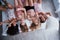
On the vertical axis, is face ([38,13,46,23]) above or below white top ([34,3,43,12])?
below

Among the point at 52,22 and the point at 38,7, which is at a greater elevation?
the point at 38,7

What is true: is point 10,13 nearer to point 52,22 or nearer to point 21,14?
point 21,14

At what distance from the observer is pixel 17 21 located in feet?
2.89

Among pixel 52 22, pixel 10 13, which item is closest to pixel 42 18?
pixel 52 22

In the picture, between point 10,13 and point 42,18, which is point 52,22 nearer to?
point 42,18

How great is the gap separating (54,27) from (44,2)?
19 cm

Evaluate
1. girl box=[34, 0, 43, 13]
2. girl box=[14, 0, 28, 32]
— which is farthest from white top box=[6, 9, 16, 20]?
girl box=[34, 0, 43, 13]

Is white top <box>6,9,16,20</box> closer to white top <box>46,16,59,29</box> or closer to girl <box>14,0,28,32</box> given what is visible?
girl <box>14,0,28,32</box>

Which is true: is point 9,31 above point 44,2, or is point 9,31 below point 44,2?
below

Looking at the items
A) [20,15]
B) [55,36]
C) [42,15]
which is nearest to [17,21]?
[20,15]

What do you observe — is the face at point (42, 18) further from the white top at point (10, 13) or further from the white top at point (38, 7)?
the white top at point (10, 13)

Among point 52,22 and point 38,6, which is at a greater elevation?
point 38,6

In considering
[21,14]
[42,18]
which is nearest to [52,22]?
[42,18]

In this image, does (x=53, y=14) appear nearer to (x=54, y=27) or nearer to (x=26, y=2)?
(x=54, y=27)
